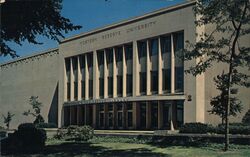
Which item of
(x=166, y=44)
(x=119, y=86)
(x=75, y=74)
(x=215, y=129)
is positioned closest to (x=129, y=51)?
(x=119, y=86)

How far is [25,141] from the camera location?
23.6m

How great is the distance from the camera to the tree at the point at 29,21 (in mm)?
19672

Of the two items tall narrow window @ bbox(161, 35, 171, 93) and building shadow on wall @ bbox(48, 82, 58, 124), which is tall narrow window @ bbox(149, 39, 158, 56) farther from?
building shadow on wall @ bbox(48, 82, 58, 124)

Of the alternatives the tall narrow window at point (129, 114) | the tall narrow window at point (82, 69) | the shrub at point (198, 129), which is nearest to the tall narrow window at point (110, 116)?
the tall narrow window at point (129, 114)

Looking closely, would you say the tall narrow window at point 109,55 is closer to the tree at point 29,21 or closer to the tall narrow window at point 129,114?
the tall narrow window at point 129,114

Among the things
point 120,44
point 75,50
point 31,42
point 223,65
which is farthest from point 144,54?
point 31,42

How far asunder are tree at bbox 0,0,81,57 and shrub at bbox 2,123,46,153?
382 centimetres

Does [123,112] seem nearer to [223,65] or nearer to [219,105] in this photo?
[223,65]

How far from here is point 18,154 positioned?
68.4 feet

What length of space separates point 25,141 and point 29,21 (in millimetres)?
5934

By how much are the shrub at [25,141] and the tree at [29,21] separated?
3.82 metres

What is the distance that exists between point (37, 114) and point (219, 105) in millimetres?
36724

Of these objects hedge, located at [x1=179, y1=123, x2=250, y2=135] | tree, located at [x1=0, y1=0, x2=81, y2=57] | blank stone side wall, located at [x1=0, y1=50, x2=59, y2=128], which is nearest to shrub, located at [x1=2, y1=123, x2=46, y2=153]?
tree, located at [x1=0, y1=0, x2=81, y2=57]

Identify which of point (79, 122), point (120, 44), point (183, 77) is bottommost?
point (79, 122)
